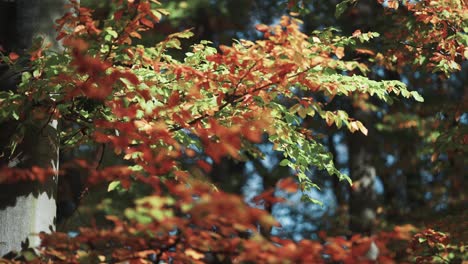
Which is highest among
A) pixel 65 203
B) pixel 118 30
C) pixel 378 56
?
pixel 118 30

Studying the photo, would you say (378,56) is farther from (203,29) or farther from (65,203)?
(65,203)

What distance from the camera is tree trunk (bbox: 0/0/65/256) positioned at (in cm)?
435

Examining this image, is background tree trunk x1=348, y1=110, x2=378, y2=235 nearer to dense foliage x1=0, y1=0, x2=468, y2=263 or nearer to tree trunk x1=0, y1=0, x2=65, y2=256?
dense foliage x1=0, y1=0, x2=468, y2=263

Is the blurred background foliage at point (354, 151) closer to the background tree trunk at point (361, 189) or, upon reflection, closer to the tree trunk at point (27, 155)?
the background tree trunk at point (361, 189)

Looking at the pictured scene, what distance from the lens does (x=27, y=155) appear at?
4531 millimetres

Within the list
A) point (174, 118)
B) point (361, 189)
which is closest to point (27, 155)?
point (174, 118)

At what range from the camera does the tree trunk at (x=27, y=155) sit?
4.35 metres

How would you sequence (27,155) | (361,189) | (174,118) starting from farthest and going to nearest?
1. (361,189)
2. (27,155)
3. (174,118)

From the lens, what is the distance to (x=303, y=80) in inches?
175

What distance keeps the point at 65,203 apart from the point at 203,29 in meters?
5.50

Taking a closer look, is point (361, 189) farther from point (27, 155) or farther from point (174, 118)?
point (27, 155)

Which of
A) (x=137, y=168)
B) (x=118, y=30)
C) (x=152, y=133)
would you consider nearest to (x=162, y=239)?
(x=152, y=133)

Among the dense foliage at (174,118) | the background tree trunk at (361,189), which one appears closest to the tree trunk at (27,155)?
the dense foliage at (174,118)

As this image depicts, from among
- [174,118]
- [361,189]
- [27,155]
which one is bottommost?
[361,189]
